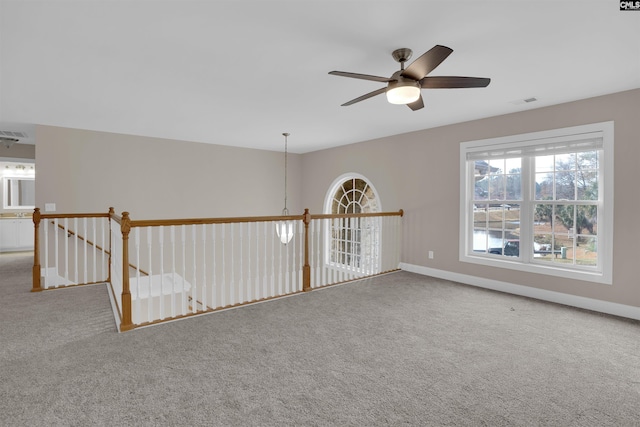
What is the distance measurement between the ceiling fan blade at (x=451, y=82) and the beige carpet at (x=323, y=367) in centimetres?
204

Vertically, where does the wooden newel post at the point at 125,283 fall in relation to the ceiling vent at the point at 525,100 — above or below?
below

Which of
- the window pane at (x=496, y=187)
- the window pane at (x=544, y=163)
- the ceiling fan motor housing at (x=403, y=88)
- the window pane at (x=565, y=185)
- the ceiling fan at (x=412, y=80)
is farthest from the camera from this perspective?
the window pane at (x=496, y=187)

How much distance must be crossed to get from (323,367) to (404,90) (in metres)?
2.09

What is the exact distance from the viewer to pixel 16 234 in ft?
25.0

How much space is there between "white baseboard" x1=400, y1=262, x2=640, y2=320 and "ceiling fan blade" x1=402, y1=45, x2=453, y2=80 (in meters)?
3.22

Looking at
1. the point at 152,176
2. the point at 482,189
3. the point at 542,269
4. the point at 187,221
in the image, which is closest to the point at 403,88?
the point at 187,221

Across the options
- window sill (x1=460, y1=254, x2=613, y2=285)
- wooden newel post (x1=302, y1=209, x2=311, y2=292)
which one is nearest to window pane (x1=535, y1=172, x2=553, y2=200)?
window sill (x1=460, y1=254, x2=613, y2=285)

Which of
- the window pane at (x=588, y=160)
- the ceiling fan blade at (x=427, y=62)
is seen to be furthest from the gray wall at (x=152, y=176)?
the window pane at (x=588, y=160)

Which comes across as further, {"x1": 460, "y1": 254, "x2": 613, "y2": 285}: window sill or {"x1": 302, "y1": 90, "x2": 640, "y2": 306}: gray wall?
{"x1": 460, "y1": 254, "x2": 613, "y2": 285}: window sill

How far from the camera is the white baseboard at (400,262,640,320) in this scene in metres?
3.36

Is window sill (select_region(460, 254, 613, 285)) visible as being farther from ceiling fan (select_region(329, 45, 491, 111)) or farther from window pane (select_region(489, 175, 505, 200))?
ceiling fan (select_region(329, 45, 491, 111))

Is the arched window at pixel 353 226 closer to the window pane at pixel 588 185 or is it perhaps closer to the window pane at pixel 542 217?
the window pane at pixel 542 217

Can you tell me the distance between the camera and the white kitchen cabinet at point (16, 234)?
7484 millimetres

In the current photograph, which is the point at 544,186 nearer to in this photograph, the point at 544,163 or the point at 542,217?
the point at 544,163
